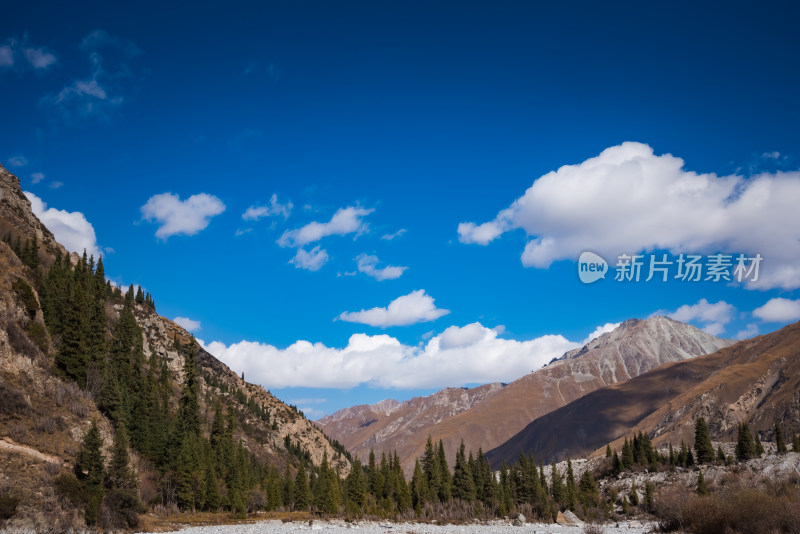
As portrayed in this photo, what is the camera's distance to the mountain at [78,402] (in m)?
40.2

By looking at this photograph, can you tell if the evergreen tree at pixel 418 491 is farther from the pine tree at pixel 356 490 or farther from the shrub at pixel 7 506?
the shrub at pixel 7 506

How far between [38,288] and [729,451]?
156500 mm

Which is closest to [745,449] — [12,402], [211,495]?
[211,495]

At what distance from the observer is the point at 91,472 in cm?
4297

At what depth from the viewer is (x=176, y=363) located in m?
142

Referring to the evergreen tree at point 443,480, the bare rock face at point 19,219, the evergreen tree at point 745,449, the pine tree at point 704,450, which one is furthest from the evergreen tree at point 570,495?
the bare rock face at point 19,219

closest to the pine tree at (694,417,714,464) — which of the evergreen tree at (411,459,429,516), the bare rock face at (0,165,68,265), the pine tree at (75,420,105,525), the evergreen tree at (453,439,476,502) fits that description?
the evergreen tree at (453,439,476,502)

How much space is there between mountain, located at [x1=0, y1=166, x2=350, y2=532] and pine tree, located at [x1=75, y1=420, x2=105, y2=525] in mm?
384

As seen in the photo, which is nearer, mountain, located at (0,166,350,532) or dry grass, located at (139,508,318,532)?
mountain, located at (0,166,350,532)

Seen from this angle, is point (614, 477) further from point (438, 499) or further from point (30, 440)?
point (30, 440)

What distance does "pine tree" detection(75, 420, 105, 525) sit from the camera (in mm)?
41291

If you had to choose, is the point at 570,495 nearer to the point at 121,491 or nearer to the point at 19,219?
the point at 121,491

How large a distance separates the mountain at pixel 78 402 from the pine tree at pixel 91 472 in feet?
1.26

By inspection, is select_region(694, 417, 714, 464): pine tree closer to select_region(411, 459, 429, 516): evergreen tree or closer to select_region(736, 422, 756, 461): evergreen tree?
select_region(736, 422, 756, 461): evergreen tree
